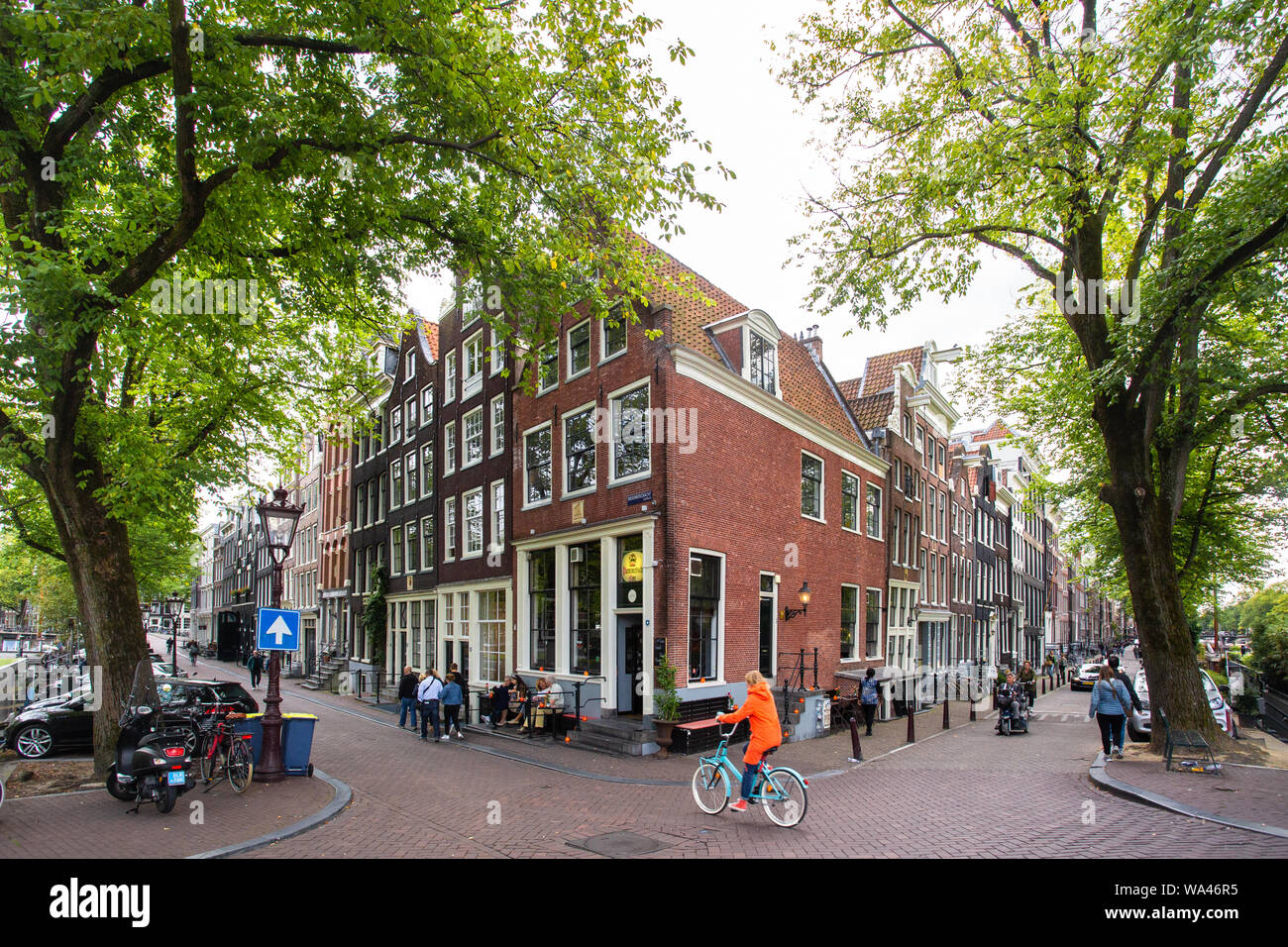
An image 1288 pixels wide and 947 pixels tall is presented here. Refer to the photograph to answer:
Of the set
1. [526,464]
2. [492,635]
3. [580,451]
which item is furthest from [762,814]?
[492,635]

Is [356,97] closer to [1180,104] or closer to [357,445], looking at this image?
[1180,104]

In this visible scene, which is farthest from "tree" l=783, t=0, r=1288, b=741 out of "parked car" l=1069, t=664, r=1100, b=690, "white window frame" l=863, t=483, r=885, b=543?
"parked car" l=1069, t=664, r=1100, b=690

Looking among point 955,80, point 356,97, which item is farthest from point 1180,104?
point 356,97

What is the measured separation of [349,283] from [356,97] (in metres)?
2.98

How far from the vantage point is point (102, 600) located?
11.5 meters

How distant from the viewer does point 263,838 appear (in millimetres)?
8383

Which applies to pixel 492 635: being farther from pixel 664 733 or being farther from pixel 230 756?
pixel 230 756

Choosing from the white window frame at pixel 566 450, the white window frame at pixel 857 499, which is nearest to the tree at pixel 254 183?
the white window frame at pixel 566 450

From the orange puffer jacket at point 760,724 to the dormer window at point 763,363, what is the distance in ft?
37.0

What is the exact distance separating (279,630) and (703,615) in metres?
8.85

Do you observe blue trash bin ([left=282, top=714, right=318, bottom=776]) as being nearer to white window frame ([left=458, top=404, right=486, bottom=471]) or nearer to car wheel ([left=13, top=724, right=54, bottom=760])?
car wheel ([left=13, top=724, right=54, bottom=760])

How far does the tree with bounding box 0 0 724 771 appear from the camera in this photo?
8.73 meters

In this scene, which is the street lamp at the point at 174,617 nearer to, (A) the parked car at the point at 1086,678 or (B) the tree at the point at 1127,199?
(B) the tree at the point at 1127,199

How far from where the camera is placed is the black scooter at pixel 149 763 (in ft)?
31.1
